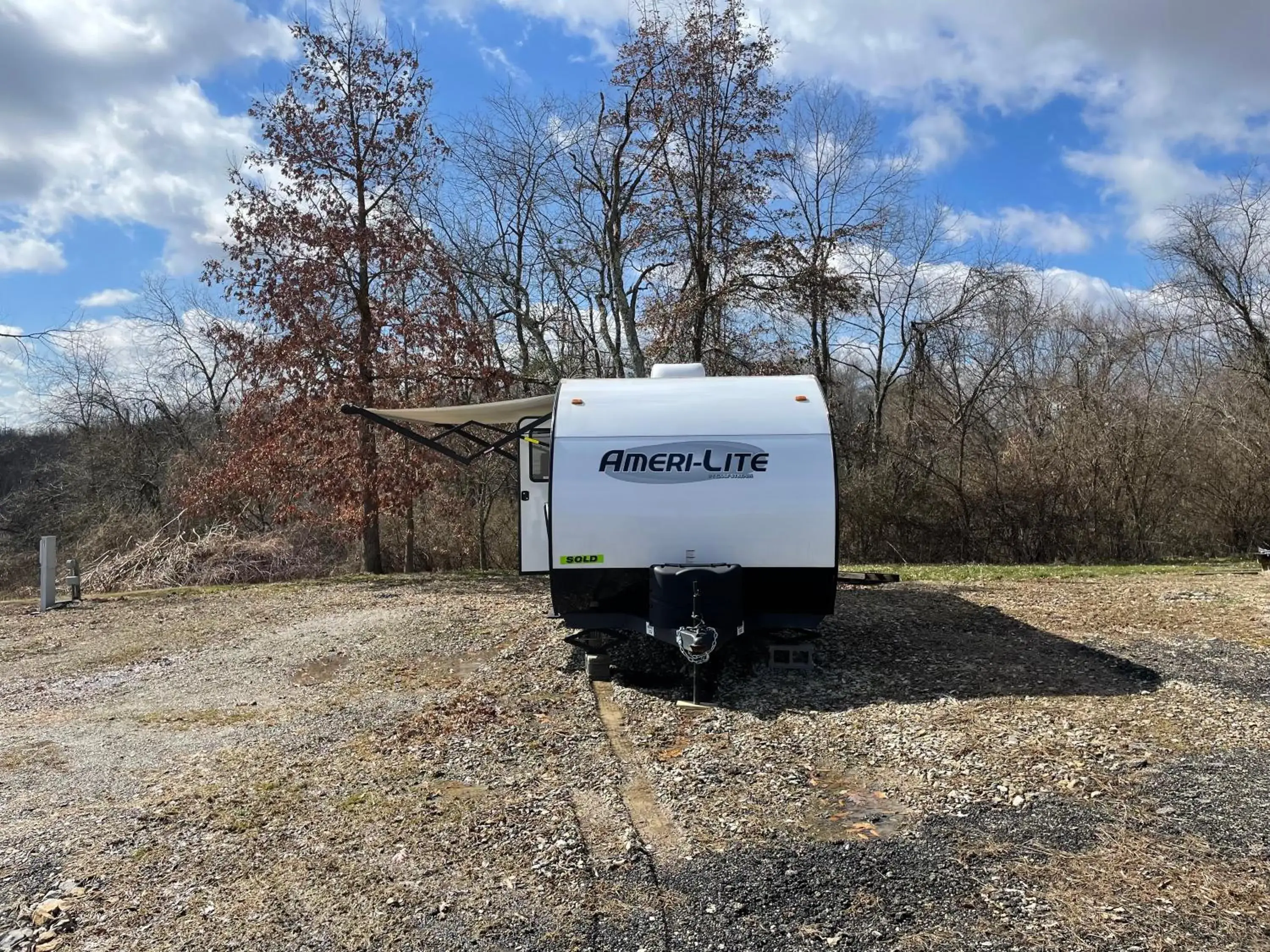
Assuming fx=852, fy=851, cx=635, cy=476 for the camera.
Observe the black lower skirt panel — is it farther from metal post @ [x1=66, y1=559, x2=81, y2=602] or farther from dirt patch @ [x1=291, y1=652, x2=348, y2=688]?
metal post @ [x1=66, y1=559, x2=81, y2=602]

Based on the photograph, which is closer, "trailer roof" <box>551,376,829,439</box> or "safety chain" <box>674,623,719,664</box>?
"safety chain" <box>674,623,719,664</box>

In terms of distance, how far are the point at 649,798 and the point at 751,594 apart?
8.68ft

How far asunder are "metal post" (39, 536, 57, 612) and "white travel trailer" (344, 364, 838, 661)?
9051mm

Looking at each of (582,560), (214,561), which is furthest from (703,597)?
(214,561)

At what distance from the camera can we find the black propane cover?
22.0ft

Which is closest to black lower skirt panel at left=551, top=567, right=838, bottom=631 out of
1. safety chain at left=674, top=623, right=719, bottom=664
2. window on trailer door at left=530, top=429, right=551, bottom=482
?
safety chain at left=674, top=623, right=719, bottom=664

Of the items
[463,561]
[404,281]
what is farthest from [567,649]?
[463,561]

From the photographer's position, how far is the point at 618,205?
826 inches

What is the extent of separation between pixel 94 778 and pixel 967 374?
20983 mm

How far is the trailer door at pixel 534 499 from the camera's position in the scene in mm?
8797

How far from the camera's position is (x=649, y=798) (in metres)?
4.86

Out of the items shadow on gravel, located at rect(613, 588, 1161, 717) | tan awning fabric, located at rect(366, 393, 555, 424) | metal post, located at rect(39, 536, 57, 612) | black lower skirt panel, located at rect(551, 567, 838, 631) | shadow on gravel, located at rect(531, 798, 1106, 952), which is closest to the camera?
shadow on gravel, located at rect(531, 798, 1106, 952)

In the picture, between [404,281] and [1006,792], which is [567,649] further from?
[404,281]

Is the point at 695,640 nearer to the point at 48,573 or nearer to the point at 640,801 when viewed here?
the point at 640,801
